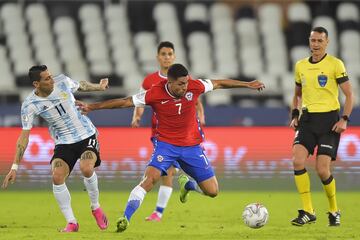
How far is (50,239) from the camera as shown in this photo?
10.9 metres

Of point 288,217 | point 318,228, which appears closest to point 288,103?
point 288,217

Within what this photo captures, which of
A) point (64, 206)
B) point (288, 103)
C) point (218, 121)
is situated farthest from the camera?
point (288, 103)

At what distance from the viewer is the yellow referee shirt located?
12391 mm

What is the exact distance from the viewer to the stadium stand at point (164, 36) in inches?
1043

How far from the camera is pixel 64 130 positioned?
477 inches

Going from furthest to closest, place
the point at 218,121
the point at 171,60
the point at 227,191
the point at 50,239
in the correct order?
the point at 218,121 → the point at 227,191 → the point at 171,60 → the point at 50,239

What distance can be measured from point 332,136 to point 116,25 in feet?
52.2

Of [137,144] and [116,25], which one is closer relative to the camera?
[137,144]

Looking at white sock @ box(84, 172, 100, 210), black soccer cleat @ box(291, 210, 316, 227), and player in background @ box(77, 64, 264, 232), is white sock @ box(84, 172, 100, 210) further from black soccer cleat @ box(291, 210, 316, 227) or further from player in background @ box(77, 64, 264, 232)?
black soccer cleat @ box(291, 210, 316, 227)

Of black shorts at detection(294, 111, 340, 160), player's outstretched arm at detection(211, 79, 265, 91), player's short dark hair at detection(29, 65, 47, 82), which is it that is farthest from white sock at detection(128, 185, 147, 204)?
black shorts at detection(294, 111, 340, 160)

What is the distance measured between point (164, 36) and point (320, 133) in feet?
50.6

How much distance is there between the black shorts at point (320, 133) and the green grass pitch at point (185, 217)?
3.05 feet

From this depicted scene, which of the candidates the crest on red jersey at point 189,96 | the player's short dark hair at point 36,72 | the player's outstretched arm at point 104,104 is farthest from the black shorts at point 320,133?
the player's short dark hair at point 36,72

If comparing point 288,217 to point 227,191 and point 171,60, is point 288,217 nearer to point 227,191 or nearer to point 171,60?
point 171,60
